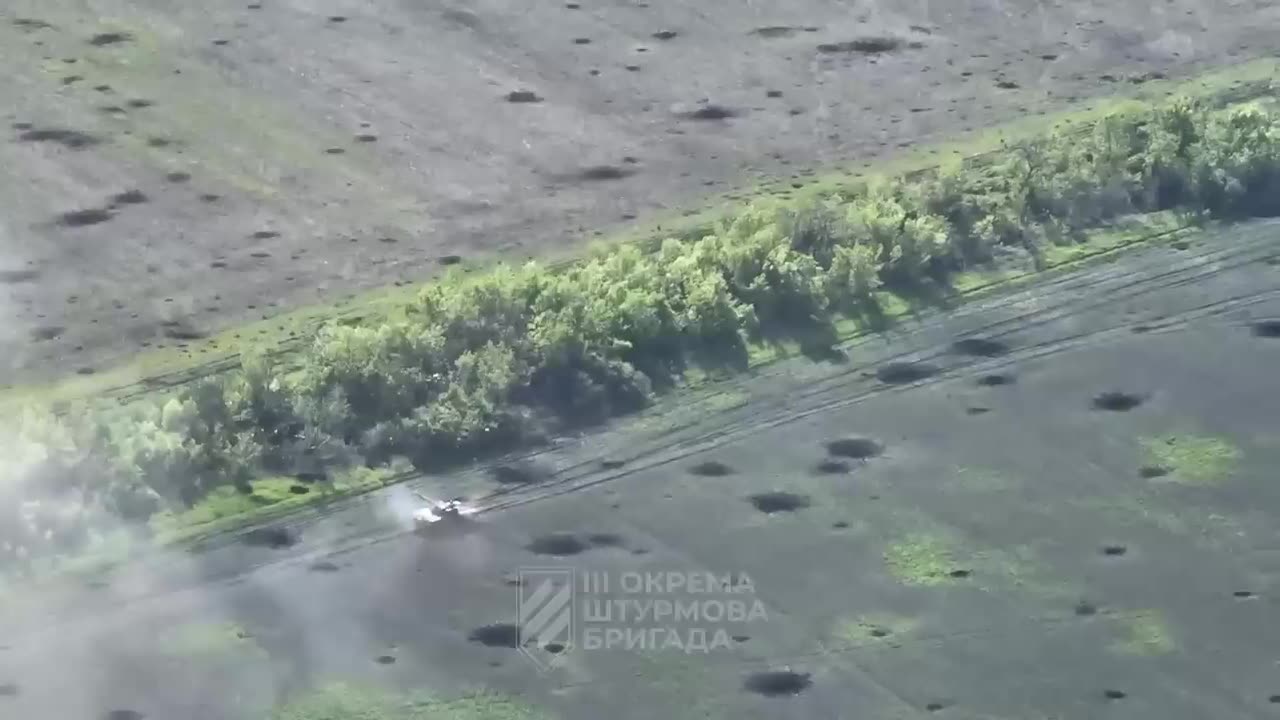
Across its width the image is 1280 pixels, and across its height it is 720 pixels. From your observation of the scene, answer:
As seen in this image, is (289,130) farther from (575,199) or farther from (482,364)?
(482,364)

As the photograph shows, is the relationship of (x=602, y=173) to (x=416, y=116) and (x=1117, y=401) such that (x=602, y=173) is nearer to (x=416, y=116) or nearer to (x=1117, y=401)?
(x=416, y=116)

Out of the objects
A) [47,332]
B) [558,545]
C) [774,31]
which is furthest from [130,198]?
[774,31]

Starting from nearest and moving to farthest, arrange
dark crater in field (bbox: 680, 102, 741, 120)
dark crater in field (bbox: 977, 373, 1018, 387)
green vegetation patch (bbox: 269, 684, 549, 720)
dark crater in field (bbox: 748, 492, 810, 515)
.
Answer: green vegetation patch (bbox: 269, 684, 549, 720) → dark crater in field (bbox: 748, 492, 810, 515) → dark crater in field (bbox: 977, 373, 1018, 387) → dark crater in field (bbox: 680, 102, 741, 120)

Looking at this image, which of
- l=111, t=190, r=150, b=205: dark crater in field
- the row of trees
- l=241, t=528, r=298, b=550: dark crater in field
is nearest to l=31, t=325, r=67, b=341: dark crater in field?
the row of trees

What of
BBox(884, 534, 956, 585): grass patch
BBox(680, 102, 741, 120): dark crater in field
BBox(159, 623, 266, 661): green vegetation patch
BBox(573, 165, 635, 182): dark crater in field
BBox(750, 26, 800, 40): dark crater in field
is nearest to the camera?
BBox(159, 623, 266, 661): green vegetation patch

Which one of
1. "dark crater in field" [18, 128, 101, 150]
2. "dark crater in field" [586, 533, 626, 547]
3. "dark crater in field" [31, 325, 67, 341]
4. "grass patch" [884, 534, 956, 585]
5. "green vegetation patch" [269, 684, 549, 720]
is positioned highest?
"dark crater in field" [18, 128, 101, 150]

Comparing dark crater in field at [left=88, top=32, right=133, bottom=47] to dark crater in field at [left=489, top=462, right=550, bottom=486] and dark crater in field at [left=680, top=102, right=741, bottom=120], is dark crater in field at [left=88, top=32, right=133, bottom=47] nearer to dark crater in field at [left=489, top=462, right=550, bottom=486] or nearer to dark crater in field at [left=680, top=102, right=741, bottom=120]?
dark crater in field at [left=680, top=102, right=741, bottom=120]

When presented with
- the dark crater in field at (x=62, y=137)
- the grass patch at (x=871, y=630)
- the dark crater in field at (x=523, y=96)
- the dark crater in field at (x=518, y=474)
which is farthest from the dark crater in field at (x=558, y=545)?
the dark crater in field at (x=62, y=137)

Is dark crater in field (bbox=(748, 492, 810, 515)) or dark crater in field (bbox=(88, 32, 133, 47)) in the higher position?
dark crater in field (bbox=(88, 32, 133, 47))
